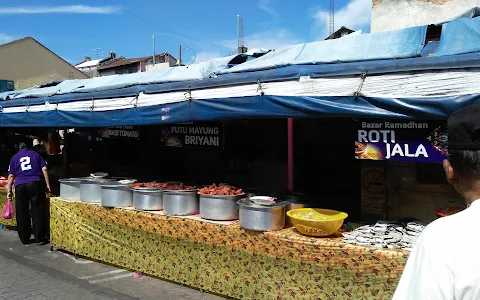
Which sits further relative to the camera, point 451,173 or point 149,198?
point 149,198

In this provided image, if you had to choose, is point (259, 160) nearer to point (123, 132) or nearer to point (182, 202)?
point (123, 132)

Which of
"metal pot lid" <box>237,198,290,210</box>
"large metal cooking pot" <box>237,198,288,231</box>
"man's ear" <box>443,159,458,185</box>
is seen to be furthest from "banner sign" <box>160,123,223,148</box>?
"man's ear" <box>443,159,458,185</box>

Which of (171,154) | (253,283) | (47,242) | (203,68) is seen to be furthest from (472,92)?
(47,242)

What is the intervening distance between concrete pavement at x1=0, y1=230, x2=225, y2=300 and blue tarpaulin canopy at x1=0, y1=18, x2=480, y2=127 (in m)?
2.14

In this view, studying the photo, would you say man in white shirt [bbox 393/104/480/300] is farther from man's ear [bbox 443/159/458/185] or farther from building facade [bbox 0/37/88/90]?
building facade [bbox 0/37/88/90]

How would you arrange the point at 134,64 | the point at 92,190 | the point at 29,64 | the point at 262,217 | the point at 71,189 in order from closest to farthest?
the point at 262,217 → the point at 92,190 → the point at 71,189 → the point at 29,64 → the point at 134,64

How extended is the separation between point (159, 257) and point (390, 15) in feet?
28.5

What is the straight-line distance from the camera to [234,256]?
4.40m

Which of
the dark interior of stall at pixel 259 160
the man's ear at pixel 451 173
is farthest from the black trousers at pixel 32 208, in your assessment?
the man's ear at pixel 451 173

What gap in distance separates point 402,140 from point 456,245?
3003mm

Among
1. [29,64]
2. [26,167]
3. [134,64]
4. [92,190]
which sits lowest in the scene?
[92,190]

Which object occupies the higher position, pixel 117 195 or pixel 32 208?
pixel 117 195

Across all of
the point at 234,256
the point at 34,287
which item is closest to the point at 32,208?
the point at 34,287

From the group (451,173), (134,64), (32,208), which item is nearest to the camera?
(451,173)
